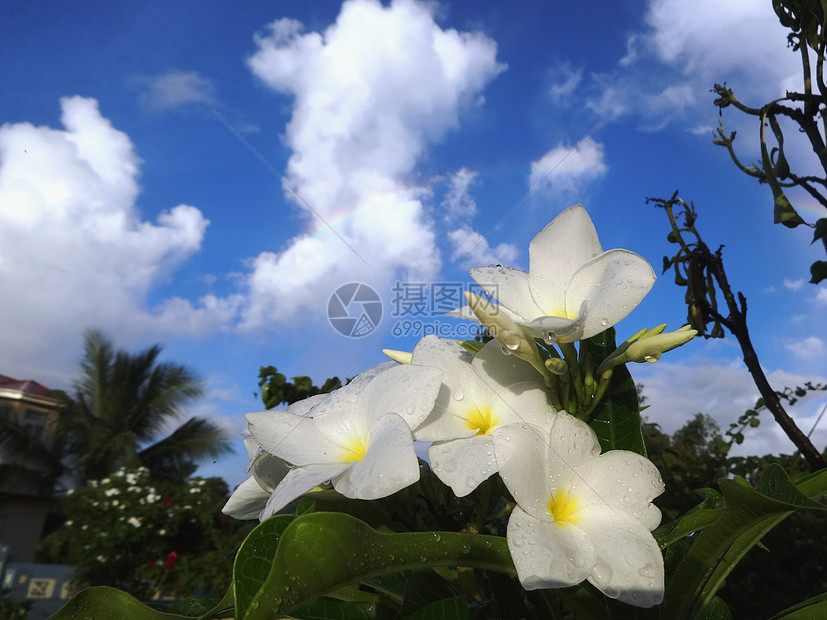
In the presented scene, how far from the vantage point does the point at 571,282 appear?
486 mm

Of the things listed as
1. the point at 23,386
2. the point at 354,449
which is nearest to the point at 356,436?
the point at 354,449

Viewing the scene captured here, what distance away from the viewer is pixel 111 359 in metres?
12.1

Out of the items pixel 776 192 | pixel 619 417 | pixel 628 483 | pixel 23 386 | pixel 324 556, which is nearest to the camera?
pixel 324 556

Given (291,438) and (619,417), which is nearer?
(291,438)

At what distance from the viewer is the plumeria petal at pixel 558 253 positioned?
497 millimetres

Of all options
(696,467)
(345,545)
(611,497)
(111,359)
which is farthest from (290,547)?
(111,359)

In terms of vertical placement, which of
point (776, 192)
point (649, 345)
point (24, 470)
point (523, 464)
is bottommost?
point (523, 464)

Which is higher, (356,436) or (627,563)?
(356,436)

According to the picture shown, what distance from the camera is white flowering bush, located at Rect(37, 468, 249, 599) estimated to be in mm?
5566

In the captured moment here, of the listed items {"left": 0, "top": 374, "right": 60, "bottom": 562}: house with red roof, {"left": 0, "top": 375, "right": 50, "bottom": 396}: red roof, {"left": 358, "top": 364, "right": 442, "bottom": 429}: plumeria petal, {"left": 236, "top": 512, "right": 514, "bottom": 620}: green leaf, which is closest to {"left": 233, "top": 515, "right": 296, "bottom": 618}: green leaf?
{"left": 236, "top": 512, "right": 514, "bottom": 620}: green leaf

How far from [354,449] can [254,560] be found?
0.12m

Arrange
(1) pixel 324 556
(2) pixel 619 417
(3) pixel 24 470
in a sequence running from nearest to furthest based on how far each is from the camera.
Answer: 1. (1) pixel 324 556
2. (2) pixel 619 417
3. (3) pixel 24 470

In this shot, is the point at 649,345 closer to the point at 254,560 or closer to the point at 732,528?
the point at 732,528

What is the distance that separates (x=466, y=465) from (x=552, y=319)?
0.12m
